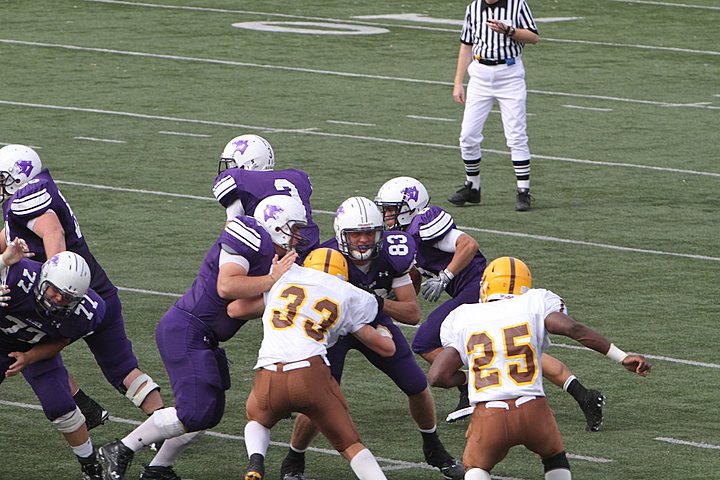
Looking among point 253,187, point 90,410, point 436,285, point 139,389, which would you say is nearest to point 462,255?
point 436,285

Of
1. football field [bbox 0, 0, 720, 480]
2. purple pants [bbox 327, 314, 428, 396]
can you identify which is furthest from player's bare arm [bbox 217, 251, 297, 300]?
football field [bbox 0, 0, 720, 480]

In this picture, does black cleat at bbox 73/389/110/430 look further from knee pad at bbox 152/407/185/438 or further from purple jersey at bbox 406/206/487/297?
purple jersey at bbox 406/206/487/297

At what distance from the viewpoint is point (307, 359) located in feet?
21.6

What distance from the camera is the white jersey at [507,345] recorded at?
629 cm

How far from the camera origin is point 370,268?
7.39m

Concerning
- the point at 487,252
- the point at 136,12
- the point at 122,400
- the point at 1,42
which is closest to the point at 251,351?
the point at 122,400

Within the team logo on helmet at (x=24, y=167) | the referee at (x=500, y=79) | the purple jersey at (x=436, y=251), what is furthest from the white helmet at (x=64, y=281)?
the referee at (x=500, y=79)

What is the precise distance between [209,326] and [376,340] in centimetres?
81

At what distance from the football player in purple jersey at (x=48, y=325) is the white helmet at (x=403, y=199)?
5.75ft

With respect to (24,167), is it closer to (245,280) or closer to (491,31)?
(245,280)

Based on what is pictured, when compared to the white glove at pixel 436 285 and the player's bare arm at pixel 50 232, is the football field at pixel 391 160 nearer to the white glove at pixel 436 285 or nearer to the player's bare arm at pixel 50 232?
the white glove at pixel 436 285

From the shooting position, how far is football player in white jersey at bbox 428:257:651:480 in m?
6.27

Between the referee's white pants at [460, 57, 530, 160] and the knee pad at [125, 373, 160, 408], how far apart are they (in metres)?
5.62

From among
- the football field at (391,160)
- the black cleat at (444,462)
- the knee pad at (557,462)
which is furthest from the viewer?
the football field at (391,160)
